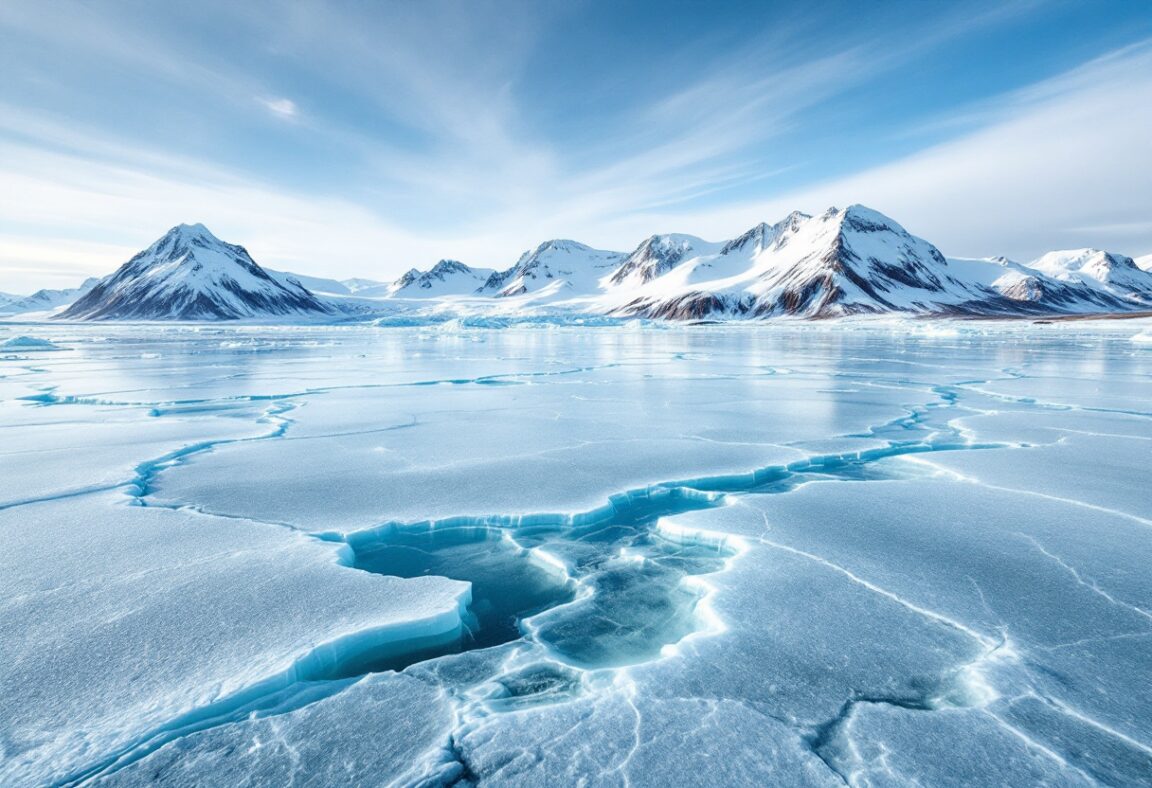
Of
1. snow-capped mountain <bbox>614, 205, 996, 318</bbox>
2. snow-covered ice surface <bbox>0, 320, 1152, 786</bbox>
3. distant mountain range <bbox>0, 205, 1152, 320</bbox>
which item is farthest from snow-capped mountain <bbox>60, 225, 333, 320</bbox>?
snow-covered ice surface <bbox>0, 320, 1152, 786</bbox>

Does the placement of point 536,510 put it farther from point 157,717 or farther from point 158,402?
point 158,402

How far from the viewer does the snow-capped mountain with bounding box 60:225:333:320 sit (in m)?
160

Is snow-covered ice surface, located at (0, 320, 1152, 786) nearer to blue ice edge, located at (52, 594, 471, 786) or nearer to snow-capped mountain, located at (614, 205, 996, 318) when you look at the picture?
blue ice edge, located at (52, 594, 471, 786)

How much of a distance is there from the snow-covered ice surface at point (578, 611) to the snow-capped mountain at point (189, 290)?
174 meters

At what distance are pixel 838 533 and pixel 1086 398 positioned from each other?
9.20 meters

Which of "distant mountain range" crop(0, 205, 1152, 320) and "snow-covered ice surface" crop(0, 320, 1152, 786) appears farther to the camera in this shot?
"distant mountain range" crop(0, 205, 1152, 320)

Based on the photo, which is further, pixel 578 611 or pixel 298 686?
pixel 578 611

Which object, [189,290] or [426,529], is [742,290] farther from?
[426,529]

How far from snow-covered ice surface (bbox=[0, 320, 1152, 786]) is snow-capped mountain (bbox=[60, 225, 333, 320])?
174425mm

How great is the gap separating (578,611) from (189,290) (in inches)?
7691

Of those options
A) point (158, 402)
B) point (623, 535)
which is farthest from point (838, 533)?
point (158, 402)

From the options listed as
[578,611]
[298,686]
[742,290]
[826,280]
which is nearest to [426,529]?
[578,611]

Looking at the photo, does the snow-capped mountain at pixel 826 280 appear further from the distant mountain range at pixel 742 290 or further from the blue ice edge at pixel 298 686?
the blue ice edge at pixel 298 686

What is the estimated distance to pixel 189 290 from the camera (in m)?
163
